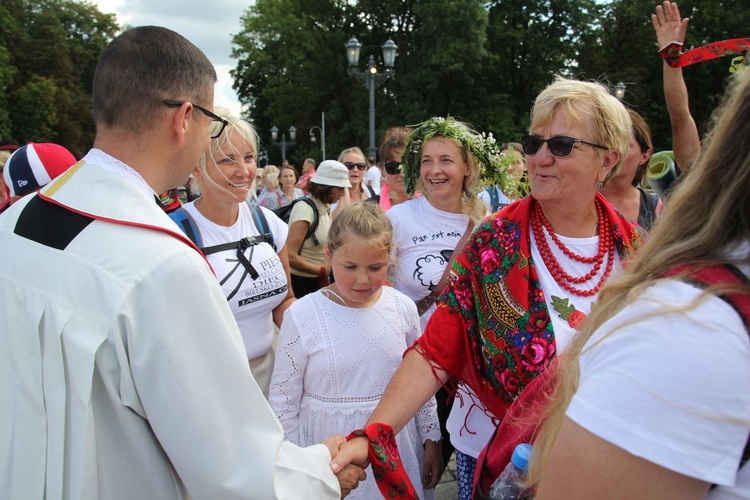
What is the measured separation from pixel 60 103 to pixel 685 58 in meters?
42.2

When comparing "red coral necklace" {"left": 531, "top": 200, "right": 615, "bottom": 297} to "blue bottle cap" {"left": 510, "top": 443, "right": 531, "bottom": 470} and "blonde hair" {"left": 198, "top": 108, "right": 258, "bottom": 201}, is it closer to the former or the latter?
Answer: "blue bottle cap" {"left": 510, "top": 443, "right": 531, "bottom": 470}

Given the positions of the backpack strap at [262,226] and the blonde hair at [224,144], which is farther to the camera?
the backpack strap at [262,226]

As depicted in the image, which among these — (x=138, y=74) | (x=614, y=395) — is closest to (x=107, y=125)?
(x=138, y=74)

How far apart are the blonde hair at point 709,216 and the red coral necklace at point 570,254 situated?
1.08m

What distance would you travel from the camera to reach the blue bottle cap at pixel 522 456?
4.70ft

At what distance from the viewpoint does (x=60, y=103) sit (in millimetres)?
37562

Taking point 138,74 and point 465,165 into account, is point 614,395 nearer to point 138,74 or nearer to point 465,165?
point 138,74

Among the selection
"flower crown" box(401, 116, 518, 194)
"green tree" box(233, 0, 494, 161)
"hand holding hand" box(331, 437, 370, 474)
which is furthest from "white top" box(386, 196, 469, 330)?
"green tree" box(233, 0, 494, 161)

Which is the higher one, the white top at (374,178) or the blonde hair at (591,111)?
the blonde hair at (591,111)

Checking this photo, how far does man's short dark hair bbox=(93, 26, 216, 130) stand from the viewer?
1492 mm

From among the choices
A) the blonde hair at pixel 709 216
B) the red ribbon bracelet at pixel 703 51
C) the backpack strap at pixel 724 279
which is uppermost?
the red ribbon bracelet at pixel 703 51

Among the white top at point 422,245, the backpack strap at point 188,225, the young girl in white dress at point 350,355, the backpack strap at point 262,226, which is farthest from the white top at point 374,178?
the young girl in white dress at point 350,355

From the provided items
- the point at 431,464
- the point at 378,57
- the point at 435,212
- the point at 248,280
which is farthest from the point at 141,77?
the point at 378,57

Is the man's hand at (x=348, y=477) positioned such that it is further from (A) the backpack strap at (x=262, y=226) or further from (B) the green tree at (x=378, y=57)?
(B) the green tree at (x=378, y=57)
